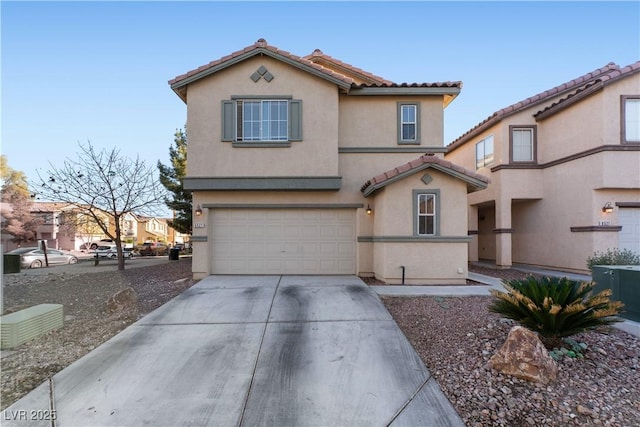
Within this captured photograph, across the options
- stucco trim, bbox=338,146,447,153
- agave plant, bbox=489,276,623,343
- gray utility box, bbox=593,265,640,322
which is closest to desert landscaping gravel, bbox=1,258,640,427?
agave plant, bbox=489,276,623,343

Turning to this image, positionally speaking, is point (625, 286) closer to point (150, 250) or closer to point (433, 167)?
point (433, 167)

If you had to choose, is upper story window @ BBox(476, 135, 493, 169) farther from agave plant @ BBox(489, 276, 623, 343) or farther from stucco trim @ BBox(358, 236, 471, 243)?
agave plant @ BBox(489, 276, 623, 343)

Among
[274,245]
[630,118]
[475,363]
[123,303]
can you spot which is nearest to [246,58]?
[274,245]

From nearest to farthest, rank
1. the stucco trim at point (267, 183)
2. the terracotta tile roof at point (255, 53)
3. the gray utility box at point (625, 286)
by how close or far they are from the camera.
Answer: the gray utility box at point (625, 286), the terracotta tile roof at point (255, 53), the stucco trim at point (267, 183)

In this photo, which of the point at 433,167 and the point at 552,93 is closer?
the point at 433,167

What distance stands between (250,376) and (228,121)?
8429mm

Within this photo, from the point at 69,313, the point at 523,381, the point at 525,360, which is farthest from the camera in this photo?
the point at 69,313

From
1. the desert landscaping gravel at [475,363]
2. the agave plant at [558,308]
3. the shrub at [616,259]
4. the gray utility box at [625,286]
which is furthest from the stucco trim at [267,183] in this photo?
the shrub at [616,259]

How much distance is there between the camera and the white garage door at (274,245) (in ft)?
35.9

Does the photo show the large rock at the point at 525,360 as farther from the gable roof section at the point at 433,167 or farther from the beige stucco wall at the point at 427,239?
the gable roof section at the point at 433,167

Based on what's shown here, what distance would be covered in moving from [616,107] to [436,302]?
33.3 feet

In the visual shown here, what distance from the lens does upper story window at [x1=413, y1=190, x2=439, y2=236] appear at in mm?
9719

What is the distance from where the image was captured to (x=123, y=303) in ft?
24.9

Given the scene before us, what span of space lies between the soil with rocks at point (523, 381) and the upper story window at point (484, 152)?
10.4 meters
